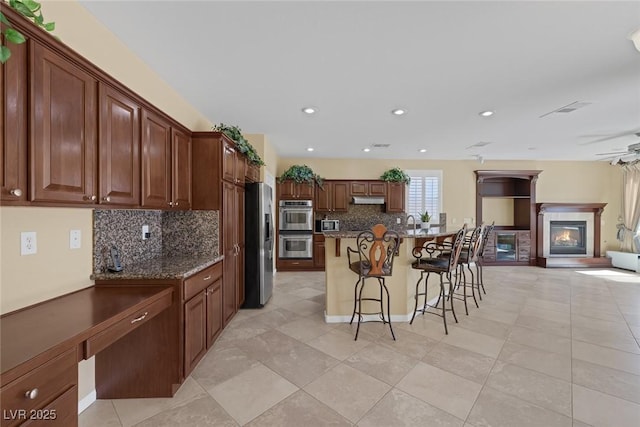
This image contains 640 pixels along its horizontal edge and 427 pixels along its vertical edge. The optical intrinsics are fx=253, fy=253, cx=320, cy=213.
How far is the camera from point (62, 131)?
1.30 meters

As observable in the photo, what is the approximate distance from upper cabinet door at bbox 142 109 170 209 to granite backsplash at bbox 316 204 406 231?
13.6ft

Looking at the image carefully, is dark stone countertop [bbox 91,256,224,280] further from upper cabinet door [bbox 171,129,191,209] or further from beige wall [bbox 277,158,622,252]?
beige wall [bbox 277,158,622,252]

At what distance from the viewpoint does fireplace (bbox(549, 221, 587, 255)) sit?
6309 millimetres

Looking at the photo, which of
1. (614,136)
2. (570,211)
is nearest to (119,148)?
(614,136)

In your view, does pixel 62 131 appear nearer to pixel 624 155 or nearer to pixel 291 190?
pixel 291 190

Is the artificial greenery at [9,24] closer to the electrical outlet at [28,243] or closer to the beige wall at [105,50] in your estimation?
the beige wall at [105,50]

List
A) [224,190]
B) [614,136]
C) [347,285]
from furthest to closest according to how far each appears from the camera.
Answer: [614,136] → [347,285] → [224,190]

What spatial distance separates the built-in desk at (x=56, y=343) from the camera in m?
0.91

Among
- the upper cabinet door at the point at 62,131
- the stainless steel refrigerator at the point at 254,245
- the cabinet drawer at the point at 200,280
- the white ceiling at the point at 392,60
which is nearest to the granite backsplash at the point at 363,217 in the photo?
the white ceiling at the point at 392,60

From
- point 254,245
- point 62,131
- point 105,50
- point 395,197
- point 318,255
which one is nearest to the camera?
point 62,131

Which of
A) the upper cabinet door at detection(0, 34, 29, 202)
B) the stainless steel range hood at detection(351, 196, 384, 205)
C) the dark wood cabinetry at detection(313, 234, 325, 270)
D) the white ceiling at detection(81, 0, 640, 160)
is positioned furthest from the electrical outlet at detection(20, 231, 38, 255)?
the stainless steel range hood at detection(351, 196, 384, 205)

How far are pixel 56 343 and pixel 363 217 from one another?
560 centimetres

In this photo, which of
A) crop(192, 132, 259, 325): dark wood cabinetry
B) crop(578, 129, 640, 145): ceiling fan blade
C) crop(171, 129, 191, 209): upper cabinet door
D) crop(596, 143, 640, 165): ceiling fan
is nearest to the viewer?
crop(171, 129, 191, 209): upper cabinet door

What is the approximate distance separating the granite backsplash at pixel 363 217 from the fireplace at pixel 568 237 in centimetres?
382
